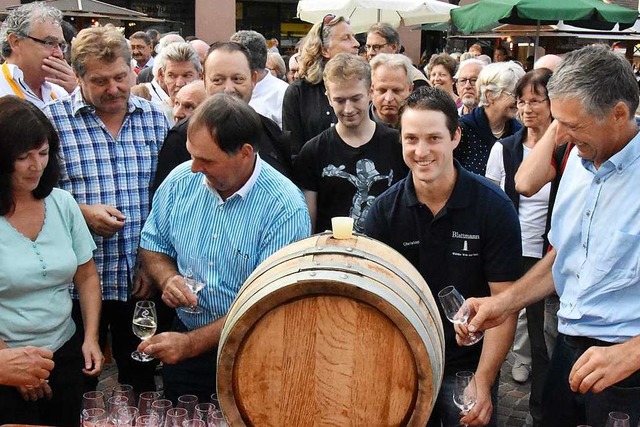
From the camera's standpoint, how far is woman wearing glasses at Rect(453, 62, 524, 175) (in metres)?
5.35

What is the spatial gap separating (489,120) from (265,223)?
9.85 feet

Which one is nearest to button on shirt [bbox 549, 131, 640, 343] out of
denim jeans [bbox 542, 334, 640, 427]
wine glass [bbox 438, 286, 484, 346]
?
denim jeans [bbox 542, 334, 640, 427]

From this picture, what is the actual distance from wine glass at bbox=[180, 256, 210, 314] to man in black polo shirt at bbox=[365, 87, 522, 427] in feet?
2.39

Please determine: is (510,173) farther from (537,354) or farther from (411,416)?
(411,416)

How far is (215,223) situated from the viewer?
3051mm

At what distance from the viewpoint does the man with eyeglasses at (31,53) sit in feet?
14.5

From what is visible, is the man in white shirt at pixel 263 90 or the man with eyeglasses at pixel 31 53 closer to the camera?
the man with eyeglasses at pixel 31 53

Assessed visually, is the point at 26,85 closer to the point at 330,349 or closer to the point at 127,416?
the point at 127,416

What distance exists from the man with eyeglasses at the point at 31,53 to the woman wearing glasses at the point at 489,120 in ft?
9.22

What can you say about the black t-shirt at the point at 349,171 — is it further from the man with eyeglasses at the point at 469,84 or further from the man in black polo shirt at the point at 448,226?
the man with eyeglasses at the point at 469,84

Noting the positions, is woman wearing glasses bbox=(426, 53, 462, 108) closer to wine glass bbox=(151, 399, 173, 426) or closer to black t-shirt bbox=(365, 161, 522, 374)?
black t-shirt bbox=(365, 161, 522, 374)

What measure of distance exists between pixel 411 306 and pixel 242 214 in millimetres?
1225

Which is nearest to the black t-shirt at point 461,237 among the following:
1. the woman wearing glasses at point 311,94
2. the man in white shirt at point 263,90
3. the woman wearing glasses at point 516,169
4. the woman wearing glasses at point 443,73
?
the woman wearing glasses at point 516,169

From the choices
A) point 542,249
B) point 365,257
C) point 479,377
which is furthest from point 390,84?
point 365,257
